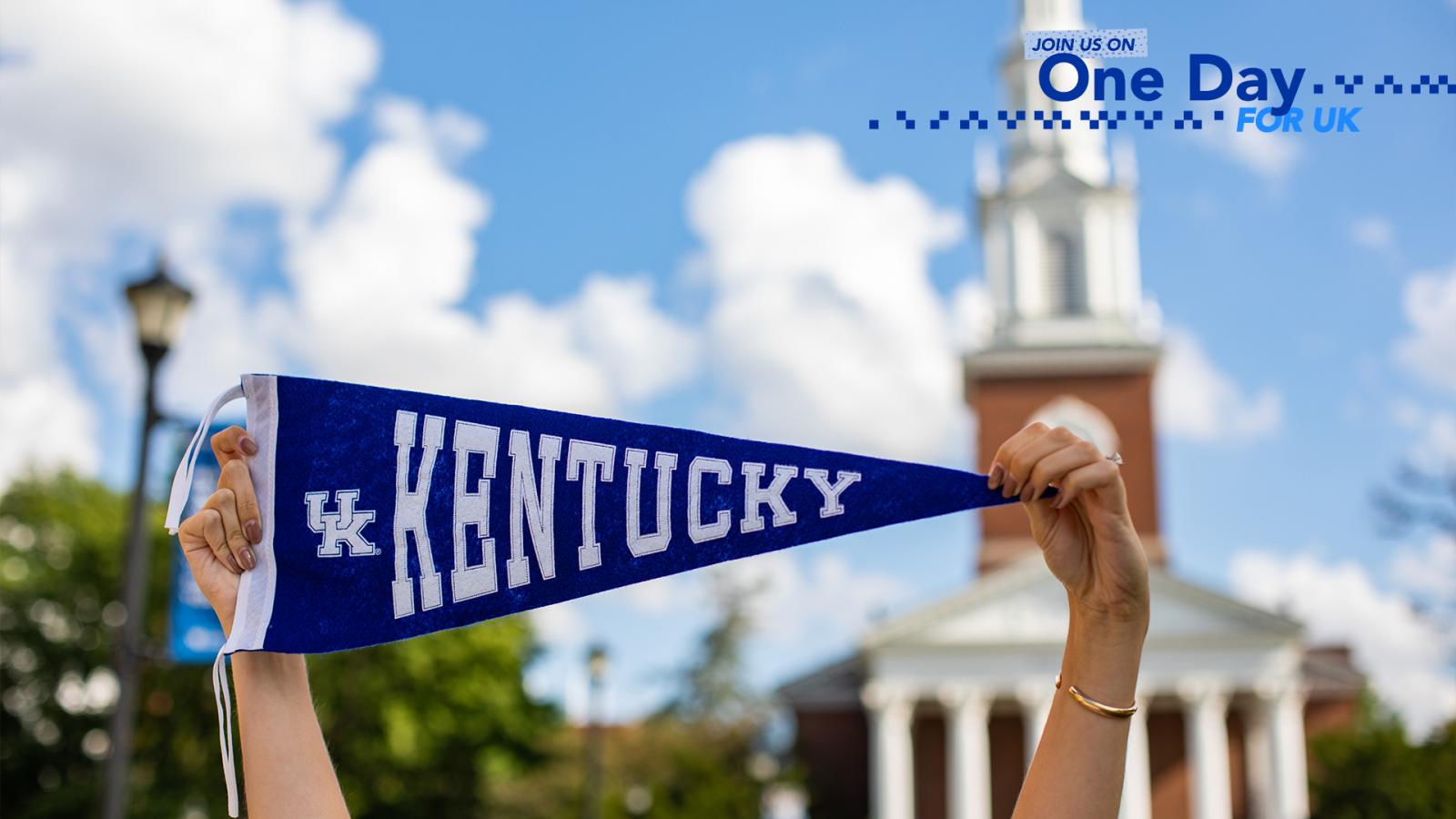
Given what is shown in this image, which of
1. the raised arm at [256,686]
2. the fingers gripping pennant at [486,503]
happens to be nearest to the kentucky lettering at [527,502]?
the fingers gripping pennant at [486,503]

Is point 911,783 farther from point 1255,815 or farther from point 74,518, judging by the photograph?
point 74,518

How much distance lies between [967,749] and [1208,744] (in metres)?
6.83

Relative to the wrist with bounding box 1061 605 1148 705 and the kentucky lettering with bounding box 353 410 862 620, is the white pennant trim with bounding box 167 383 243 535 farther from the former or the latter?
the wrist with bounding box 1061 605 1148 705

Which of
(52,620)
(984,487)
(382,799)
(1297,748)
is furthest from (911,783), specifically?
(984,487)

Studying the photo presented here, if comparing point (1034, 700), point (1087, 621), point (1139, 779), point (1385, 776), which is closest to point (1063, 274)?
point (1034, 700)

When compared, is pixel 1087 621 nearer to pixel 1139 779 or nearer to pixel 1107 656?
pixel 1107 656

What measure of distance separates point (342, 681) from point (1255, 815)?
26.8m

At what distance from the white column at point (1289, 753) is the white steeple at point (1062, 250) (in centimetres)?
1174

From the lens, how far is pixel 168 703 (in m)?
41.6

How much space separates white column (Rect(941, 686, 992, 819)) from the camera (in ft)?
141

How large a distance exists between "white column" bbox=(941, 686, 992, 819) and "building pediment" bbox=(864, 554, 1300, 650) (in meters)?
1.58

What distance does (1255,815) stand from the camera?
4309 centimetres

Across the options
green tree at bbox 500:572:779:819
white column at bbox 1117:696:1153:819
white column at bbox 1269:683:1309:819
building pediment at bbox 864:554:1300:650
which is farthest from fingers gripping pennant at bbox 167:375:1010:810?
white column at bbox 1269:683:1309:819

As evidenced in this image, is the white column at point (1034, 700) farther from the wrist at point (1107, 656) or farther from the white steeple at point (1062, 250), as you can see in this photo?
the wrist at point (1107, 656)
